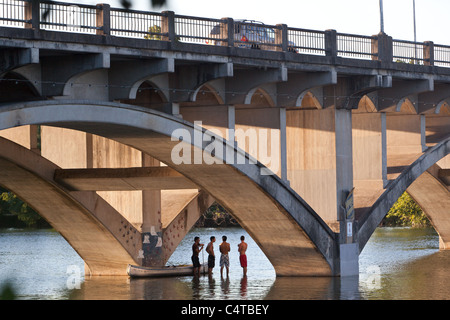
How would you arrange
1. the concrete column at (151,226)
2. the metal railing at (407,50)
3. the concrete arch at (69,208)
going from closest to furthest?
the concrete arch at (69,208), the metal railing at (407,50), the concrete column at (151,226)

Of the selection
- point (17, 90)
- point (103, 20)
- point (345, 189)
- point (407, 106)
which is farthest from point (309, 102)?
point (17, 90)

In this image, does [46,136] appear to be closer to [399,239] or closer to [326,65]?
[326,65]

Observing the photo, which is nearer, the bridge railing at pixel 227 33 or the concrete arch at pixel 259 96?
the bridge railing at pixel 227 33

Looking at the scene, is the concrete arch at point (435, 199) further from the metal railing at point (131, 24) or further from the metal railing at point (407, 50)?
the metal railing at point (131, 24)

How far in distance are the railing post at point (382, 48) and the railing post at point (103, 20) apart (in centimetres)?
1284

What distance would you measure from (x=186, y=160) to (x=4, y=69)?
8407 millimetres

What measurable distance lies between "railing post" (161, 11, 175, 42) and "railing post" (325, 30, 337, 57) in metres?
7.22

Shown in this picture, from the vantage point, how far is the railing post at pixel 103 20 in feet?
66.7

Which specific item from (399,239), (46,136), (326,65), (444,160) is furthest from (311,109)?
(399,239)

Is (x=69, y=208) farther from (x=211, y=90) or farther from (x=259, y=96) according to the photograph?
(x=211, y=90)

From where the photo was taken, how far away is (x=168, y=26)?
73.4 ft

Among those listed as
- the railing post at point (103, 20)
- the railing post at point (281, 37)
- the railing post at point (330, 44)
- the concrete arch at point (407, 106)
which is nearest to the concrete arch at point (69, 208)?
the railing post at point (281, 37)

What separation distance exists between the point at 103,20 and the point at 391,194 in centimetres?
1488

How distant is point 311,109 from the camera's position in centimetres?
2961
